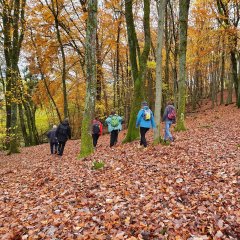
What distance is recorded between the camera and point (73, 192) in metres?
6.89

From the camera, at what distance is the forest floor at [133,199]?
468 centimetres

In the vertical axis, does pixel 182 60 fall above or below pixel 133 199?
above

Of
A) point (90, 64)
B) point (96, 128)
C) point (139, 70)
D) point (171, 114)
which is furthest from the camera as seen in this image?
point (96, 128)

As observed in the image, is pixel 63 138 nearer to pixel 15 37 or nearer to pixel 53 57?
pixel 15 37

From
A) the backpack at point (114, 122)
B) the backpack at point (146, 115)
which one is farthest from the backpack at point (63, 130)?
the backpack at point (146, 115)

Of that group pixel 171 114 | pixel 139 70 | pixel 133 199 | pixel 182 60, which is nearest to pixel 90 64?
pixel 139 70

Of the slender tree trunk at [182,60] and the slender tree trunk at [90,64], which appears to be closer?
the slender tree trunk at [90,64]

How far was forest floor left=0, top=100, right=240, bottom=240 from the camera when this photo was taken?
4.68 m

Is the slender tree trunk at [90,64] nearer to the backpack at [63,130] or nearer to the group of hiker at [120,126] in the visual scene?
the group of hiker at [120,126]

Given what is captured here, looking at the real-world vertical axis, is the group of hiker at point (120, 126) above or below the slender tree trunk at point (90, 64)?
below

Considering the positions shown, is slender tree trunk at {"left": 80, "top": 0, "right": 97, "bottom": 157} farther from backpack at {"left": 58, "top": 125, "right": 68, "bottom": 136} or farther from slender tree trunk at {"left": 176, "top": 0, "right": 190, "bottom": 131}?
slender tree trunk at {"left": 176, "top": 0, "right": 190, "bottom": 131}

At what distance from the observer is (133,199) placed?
6008 millimetres

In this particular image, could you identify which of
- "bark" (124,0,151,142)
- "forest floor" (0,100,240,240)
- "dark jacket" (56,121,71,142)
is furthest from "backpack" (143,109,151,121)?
"dark jacket" (56,121,71,142)

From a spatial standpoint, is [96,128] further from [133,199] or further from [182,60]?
[133,199]
